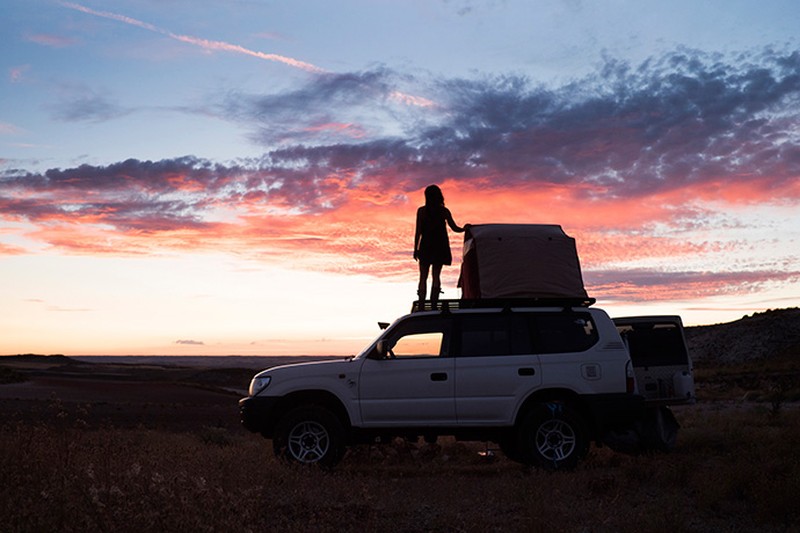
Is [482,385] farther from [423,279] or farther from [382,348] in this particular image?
[423,279]

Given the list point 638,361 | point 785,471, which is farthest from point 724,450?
point 785,471

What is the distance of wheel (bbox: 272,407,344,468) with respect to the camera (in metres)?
11.4

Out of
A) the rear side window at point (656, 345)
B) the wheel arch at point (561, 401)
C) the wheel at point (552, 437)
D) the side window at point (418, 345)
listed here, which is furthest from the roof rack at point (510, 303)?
the rear side window at point (656, 345)

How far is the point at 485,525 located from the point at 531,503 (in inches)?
30.4

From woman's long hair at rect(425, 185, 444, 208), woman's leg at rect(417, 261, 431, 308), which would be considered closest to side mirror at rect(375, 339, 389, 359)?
woman's leg at rect(417, 261, 431, 308)

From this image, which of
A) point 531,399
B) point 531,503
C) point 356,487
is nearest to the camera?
point 531,503

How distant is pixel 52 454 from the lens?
10.0m

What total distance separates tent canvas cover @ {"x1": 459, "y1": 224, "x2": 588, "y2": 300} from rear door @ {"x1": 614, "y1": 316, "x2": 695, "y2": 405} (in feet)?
5.22

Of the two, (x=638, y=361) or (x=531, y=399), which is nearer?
(x=531, y=399)

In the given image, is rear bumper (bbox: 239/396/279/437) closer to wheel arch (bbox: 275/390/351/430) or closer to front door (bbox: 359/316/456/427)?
wheel arch (bbox: 275/390/351/430)

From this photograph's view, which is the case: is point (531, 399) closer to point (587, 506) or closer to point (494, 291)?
point (494, 291)

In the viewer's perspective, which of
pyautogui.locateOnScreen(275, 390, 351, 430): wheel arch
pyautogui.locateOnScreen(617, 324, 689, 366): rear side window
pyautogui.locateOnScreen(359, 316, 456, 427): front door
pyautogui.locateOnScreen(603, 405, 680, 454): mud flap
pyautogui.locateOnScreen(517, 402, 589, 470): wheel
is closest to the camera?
pyautogui.locateOnScreen(517, 402, 589, 470): wheel

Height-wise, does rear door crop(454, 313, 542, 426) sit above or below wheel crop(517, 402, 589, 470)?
above

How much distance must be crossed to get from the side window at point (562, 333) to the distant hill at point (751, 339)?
47347 millimetres
